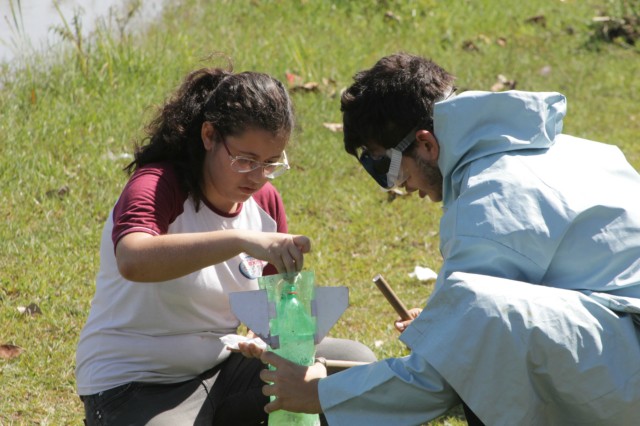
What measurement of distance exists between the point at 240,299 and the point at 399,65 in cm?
88

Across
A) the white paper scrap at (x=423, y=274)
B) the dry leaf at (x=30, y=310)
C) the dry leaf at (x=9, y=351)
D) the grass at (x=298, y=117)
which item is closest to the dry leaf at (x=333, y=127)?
the grass at (x=298, y=117)

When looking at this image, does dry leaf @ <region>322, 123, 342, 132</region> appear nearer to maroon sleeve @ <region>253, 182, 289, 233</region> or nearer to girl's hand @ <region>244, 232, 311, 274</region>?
maroon sleeve @ <region>253, 182, 289, 233</region>

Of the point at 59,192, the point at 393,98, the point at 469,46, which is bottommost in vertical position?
the point at 469,46

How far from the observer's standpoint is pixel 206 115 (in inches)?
129

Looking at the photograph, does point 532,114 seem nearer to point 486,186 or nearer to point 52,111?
point 486,186

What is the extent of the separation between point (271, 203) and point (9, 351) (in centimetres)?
144

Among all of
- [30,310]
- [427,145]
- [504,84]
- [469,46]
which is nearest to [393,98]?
[427,145]

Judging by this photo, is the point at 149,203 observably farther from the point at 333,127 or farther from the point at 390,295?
the point at 333,127

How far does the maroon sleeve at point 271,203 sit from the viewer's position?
3.61 m

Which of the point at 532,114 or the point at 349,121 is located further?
the point at 349,121

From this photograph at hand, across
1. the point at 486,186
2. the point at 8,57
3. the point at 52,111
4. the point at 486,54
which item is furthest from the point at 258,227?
the point at 486,54

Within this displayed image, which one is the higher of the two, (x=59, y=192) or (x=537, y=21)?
(x=59, y=192)

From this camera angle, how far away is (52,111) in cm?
622

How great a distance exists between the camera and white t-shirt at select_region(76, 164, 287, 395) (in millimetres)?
3191
